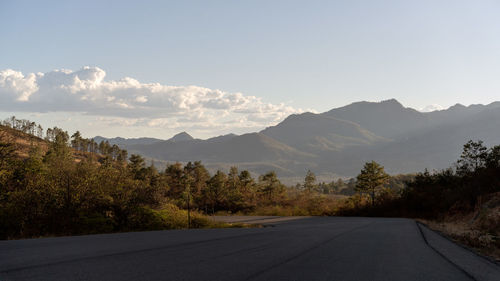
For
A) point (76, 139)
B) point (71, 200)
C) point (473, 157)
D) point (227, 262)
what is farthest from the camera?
point (76, 139)

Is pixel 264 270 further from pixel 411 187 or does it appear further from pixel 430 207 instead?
pixel 411 187

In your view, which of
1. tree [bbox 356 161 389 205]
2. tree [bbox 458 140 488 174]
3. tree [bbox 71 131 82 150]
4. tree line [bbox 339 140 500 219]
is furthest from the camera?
tree [bbox 71 131 82 150]

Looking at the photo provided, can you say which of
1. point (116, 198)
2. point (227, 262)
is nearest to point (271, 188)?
point (116, 198)

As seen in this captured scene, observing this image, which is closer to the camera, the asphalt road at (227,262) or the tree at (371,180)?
the asphalt road at (227,262)

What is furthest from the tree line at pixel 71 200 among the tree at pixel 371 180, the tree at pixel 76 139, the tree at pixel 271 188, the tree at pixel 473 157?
the tree at pixel 76 139

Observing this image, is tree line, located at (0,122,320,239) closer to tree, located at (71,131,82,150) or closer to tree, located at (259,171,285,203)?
tree, located at (259,171,285,203)

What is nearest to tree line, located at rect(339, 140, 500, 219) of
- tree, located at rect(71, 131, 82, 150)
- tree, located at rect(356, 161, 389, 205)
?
tree, located at rect(356, 161, 389, 205)

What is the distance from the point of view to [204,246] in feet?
33.1

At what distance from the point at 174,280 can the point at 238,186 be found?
180 ft

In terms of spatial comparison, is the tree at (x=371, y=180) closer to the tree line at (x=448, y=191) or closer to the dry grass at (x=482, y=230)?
the tree line at (x=448, y=191)

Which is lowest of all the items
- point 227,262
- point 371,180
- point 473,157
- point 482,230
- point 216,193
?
point 216,193

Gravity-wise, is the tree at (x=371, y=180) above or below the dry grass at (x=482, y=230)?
above

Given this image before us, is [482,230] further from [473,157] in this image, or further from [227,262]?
[473,157]

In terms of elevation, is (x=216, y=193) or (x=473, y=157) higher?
(x=473, y=157)
